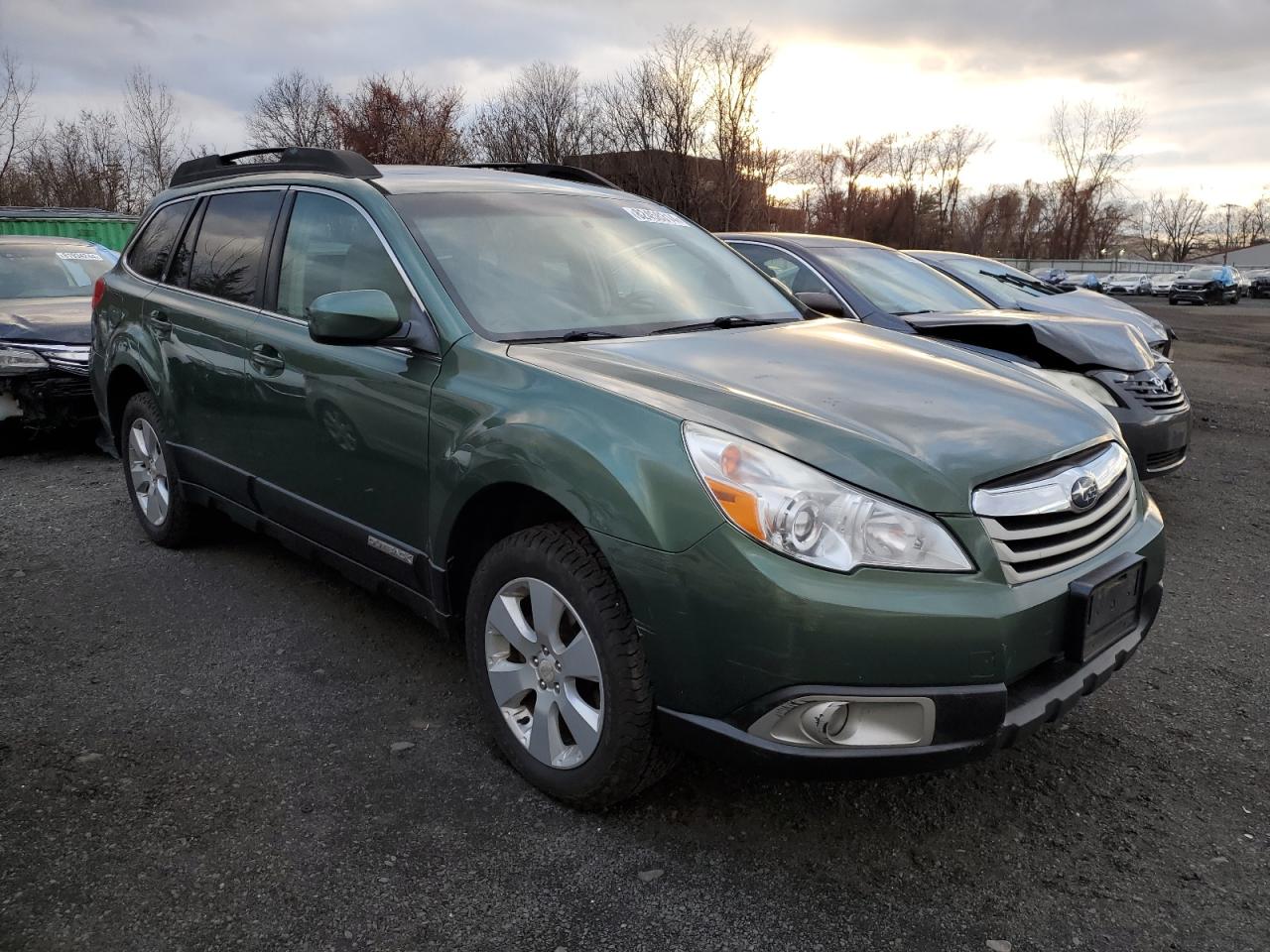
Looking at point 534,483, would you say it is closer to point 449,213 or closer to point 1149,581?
point 449,213

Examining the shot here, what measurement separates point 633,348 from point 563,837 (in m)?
1.36

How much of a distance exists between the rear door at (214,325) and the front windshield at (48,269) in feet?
13.6

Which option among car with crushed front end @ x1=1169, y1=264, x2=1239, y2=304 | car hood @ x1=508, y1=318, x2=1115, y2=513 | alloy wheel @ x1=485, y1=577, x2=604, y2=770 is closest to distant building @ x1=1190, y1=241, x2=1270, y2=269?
car with crushed front end @ x1=1169, y1=264, x2=1239, y2=304

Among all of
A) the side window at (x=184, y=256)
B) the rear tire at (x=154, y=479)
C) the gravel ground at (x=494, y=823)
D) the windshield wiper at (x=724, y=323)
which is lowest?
the gravel ground at (x=494, y=823)

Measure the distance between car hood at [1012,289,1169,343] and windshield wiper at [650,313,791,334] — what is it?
15.9ft

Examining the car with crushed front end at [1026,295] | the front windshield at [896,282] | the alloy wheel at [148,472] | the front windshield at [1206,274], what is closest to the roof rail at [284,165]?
the alloy wheel at [148,472]

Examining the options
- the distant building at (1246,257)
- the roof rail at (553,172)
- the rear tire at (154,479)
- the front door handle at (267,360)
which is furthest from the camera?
the distant building at (1246,257)

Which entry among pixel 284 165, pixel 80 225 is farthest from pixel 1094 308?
pixel 80 225

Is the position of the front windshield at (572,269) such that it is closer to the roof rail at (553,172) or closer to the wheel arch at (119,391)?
the roof rail at (553,172)

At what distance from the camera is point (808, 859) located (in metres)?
2.38

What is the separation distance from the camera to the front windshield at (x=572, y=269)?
2947 mm

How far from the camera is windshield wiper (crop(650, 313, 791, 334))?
10.1 feet

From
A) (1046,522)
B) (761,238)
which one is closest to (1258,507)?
(761,238)

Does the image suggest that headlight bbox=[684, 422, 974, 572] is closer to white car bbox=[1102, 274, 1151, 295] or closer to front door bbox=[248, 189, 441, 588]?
front door bbox=[248, 189, 441, 588]
